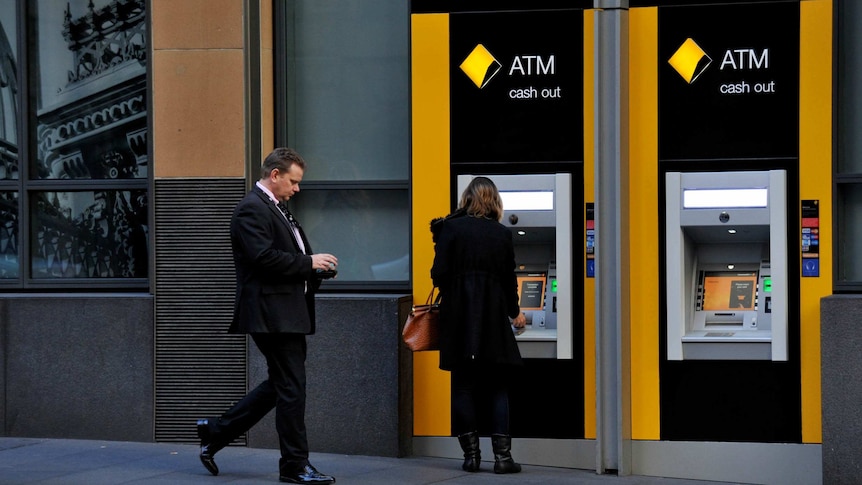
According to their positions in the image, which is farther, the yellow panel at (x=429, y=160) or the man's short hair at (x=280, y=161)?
the yellow panel at (x=429, y=160)

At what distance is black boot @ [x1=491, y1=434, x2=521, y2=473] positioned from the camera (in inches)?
293

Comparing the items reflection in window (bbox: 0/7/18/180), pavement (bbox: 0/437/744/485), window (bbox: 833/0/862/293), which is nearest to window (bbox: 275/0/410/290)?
pavement (bbox: 0/437/744/485)

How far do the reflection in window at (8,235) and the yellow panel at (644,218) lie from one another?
4477 mm

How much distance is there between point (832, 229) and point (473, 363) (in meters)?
2.26

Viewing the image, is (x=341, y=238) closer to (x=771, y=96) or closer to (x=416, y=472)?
(x=416, y=472)

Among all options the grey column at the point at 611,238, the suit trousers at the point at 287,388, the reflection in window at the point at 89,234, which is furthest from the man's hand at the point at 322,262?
the reflection in window at the point at 89,234

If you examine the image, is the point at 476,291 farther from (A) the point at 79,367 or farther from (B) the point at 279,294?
(A) the point at 79,367

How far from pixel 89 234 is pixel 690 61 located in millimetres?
4410

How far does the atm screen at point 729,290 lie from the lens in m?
7.53

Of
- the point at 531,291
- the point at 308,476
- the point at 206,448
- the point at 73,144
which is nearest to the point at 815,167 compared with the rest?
the point at 531,291

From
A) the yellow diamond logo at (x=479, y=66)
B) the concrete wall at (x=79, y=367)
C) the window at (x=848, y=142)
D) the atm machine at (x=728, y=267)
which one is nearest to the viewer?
the atm machine at (x=728, y=267)

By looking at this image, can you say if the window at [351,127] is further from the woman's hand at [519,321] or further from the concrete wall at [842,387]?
the concrete wall at [842,387]

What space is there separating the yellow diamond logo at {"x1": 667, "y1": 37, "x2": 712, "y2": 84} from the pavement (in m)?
2.44

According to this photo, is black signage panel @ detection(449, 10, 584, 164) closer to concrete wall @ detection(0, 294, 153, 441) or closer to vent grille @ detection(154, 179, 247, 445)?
vent grille @ detection(154, 179, 247, 445)
